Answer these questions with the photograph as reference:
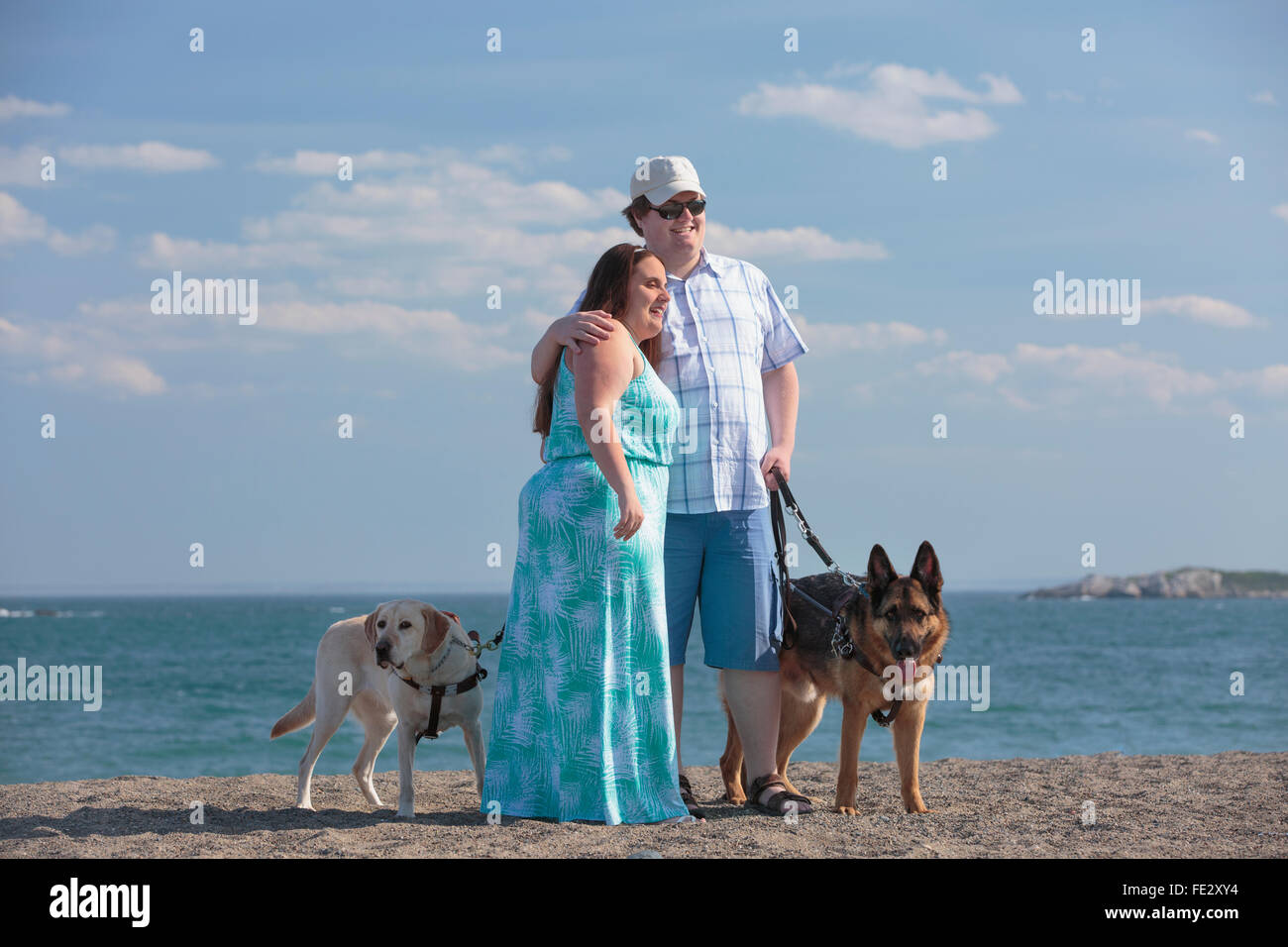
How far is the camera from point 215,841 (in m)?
4.20

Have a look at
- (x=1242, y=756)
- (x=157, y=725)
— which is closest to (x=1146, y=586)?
(x=157, y=725)

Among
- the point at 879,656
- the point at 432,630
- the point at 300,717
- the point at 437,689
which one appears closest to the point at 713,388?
the point at 879,656

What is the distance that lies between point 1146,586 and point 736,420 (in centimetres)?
11989

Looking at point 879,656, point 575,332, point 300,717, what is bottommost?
point 300,717

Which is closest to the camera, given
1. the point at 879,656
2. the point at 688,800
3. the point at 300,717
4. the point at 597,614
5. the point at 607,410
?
the point at 607,410

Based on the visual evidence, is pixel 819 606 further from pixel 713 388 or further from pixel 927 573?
pixel 713 388

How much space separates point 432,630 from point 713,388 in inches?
68.8

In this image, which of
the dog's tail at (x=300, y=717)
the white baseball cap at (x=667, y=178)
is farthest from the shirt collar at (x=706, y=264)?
the dog's tail at (x=300, y=717)

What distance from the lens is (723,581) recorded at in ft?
16.0

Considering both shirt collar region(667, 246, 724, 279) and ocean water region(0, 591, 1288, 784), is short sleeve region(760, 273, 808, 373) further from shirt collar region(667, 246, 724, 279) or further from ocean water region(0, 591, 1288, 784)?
ocean water region(0, 591, 1288, 784)

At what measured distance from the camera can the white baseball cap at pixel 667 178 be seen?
4.69 metres

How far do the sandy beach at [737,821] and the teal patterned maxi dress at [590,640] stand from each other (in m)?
0.20

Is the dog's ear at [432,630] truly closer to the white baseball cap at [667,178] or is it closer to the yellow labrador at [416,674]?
the yellow labrador at [416,674]
